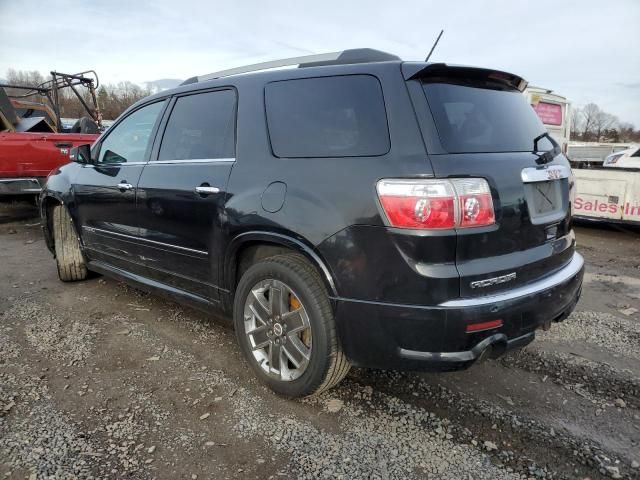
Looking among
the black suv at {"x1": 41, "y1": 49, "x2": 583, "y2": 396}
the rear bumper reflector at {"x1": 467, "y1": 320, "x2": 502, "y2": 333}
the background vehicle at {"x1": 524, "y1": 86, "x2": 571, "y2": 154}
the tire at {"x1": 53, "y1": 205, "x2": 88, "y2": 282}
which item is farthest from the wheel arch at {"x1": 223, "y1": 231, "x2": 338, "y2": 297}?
the background vehicle at {"x1": 524, "y1": 86, "x2": 571, "y2": 154}

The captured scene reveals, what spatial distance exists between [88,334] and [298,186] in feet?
7.53

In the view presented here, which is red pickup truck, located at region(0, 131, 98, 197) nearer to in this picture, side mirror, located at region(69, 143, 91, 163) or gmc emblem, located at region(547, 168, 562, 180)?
side mirror, located at region(69, 143, 91, 163)

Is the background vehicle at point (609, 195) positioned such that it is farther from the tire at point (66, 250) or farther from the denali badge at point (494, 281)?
the tire at point (66, 250)

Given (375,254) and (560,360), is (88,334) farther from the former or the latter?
(560,360)

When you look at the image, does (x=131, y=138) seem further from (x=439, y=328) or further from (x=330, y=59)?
(x=439, y=328)

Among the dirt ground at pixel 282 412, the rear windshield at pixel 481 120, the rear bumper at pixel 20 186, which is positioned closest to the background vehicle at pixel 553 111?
the dirt ground at pixel 282 412

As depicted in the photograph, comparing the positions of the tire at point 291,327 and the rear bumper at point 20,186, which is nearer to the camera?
the tire at point 291,327

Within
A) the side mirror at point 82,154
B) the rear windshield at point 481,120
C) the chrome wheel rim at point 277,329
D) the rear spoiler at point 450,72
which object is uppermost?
the rear spoiler at point 450,72

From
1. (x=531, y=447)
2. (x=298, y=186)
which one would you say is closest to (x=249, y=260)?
(x=298, y=186)

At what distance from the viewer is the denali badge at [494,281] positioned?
2.19 meters

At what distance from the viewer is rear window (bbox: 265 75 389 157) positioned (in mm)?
2375

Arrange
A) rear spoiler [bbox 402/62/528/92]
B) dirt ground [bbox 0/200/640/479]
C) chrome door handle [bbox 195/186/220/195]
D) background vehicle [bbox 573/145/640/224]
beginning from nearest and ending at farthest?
dirt ground [bbox 0/200/640/479], rear spoiler [bbox 402/62/528/92], chrome door handle [bbox 195/186/220/195], background vehicle [bbox 573/145/640/224]

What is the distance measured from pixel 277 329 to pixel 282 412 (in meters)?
0.46

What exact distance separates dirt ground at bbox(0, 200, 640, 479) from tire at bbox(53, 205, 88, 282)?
0.95 m
